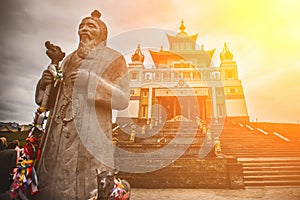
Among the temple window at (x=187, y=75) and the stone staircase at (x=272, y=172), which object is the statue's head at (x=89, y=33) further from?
the temple window at (x=187, y=75)

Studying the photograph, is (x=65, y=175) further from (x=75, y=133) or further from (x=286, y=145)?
(x=286, y=145)

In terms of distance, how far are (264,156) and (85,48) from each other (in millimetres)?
11021

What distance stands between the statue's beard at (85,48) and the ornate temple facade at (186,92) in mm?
22042

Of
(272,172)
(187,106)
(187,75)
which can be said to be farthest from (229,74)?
(272,172)

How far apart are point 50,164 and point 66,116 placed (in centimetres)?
49

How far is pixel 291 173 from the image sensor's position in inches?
330

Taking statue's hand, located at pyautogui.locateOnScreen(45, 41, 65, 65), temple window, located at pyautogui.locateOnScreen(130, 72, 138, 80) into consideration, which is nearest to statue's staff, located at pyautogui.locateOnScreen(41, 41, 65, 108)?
statue's hand, located at pyautogui.locateOnScreen(45, 41, 65, 65)

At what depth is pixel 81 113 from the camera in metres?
2.18

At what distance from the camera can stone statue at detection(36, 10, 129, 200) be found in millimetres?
2045

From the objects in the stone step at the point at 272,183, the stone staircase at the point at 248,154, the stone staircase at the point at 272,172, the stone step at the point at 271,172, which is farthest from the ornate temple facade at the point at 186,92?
the stone step at the point at 272,183

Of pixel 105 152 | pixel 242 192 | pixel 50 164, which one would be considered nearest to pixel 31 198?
pixel 50 164

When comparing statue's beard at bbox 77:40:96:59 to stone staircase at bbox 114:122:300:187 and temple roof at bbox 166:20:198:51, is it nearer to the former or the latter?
stone staircase at bbox 114:122:300:187

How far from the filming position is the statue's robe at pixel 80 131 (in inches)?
80.1

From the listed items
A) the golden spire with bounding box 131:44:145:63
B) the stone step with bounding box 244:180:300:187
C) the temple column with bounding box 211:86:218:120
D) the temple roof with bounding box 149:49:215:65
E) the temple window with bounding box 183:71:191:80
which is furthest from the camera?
the temple roof with bounding box 149:49:215:65
